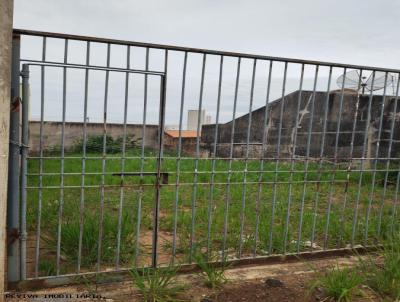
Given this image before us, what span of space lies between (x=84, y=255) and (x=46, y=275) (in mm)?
390

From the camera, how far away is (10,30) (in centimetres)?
245

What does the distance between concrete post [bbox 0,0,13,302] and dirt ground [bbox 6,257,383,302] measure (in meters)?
0.53

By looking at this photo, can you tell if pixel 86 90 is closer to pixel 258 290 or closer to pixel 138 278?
pixel 138 278

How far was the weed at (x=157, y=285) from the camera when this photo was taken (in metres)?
2.82

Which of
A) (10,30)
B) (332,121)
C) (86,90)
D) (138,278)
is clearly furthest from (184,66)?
(332,121)

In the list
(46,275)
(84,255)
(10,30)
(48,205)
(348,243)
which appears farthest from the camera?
(48,205)

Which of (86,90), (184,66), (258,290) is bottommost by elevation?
(258,290)

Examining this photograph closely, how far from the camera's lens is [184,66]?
124 inches

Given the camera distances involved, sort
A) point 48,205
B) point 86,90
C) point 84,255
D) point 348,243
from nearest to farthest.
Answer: point 86,90 → point 84,255 → point 348,243 → point 48,205

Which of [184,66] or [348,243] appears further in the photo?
[348,243]

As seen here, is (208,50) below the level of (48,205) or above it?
above

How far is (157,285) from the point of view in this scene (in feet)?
9.42

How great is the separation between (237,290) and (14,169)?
197 cm

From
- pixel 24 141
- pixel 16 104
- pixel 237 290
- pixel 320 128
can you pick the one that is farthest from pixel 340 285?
pixel 320 128
